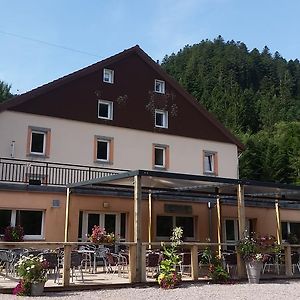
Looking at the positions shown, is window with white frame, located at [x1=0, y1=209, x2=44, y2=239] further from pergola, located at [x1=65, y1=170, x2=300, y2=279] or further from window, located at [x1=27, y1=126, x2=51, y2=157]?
window, located at [x1=27, y1=126, x2=51, y2=157]

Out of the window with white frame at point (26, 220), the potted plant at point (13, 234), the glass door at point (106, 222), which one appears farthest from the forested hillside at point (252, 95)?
the potted plant at point (13, 234)

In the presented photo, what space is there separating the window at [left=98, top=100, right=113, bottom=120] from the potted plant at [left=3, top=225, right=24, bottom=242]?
897cm

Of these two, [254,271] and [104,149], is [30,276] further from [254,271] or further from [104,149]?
[104,149]

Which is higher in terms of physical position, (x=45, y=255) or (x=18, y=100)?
(x=18, y=100)

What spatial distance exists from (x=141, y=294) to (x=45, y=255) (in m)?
2.33

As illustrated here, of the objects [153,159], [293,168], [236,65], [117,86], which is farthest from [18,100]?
[236,65]

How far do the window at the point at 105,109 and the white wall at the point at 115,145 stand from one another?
614 millimetres

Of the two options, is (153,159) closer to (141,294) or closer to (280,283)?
(280,283)

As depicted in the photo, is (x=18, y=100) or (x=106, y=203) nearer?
(x=106, y=203)

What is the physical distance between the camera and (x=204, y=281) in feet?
40.9

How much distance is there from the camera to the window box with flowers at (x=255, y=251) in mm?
12633

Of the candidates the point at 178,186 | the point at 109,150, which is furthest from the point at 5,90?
the point at 178,186

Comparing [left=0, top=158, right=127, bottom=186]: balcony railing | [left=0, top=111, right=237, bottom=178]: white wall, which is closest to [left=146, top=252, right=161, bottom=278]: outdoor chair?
[left=0, top=158, right=127, bottom=186]: balcony railing

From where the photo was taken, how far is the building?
17.1m
